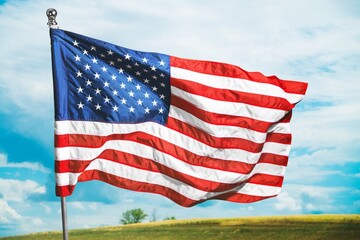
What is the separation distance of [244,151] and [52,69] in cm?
432

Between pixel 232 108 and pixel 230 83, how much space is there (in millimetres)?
539

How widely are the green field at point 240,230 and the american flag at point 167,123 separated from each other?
15.6 meters

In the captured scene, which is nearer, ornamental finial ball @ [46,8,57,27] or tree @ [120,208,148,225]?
ornamental finial ball @ [46,8,57,27]

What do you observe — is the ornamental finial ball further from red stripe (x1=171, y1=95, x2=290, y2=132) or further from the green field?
the green field

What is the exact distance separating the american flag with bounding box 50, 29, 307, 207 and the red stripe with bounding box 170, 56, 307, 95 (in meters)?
0.02

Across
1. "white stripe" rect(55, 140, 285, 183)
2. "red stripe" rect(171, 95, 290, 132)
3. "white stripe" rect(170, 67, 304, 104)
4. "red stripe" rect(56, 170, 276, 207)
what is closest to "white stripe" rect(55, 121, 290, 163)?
"white stripe" rect(55, 140, 285, 183)

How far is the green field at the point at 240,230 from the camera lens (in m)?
29.4

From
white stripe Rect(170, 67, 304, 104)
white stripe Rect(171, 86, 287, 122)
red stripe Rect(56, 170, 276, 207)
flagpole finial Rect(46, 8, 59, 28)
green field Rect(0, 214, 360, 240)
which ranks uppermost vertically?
flagpole finial Rect(46, 8, 59, 28)

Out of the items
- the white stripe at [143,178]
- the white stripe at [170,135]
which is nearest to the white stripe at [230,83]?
the white stripe at [170,135]

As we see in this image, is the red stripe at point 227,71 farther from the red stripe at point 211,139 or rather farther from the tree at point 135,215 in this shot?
the tree at point 135,215

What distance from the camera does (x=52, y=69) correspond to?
40.0ft

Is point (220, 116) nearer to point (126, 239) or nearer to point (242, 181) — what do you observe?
point (242, 181)

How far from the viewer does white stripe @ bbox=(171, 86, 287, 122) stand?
1348 cm

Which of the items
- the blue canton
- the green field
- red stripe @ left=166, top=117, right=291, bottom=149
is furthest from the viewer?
the green field
